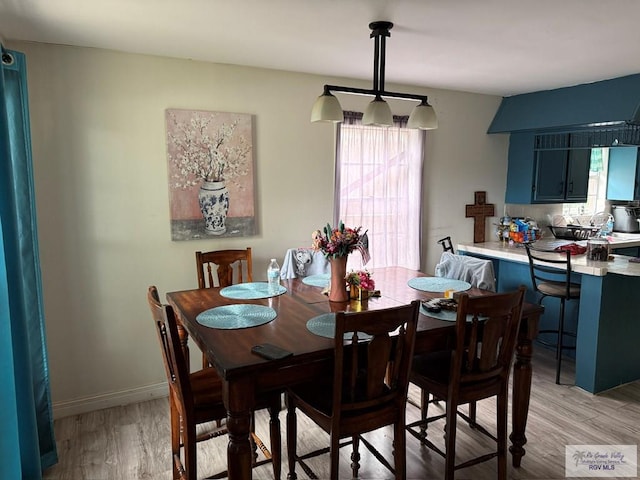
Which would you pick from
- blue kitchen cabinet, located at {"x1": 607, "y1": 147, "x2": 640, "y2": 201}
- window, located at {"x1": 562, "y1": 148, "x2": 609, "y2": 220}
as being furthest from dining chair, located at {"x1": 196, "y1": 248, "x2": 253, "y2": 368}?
blue kitchen cabinet, located at {"x1": 607, "y1": 147, "x2": 640, "y2": 201}

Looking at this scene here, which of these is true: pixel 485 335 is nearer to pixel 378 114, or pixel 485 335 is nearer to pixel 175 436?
pixel 378 114

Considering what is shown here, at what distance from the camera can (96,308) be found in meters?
2.96

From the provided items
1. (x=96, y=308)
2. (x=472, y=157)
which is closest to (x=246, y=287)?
(x=96, y=308)

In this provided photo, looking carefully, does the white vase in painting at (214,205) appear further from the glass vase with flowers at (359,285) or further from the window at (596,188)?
the window at (596,188)

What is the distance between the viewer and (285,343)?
1845mm

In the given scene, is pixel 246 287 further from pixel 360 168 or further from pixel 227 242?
pixel 360 168

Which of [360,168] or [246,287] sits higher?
[360,168]

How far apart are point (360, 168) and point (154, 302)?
7.51 feet

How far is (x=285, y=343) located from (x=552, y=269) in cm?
251

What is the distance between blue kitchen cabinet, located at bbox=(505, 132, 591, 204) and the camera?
4.32m

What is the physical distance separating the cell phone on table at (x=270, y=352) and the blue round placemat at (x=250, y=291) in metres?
0.75

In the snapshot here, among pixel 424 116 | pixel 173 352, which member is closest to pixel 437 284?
pixel 424 116

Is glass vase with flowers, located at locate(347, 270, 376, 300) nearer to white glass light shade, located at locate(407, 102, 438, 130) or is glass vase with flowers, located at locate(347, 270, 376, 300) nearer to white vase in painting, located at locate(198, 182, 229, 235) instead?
white glass light shade, located at locate(407, 102, 438, 130)

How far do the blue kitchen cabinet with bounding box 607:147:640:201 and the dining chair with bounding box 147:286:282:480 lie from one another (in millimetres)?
4812
